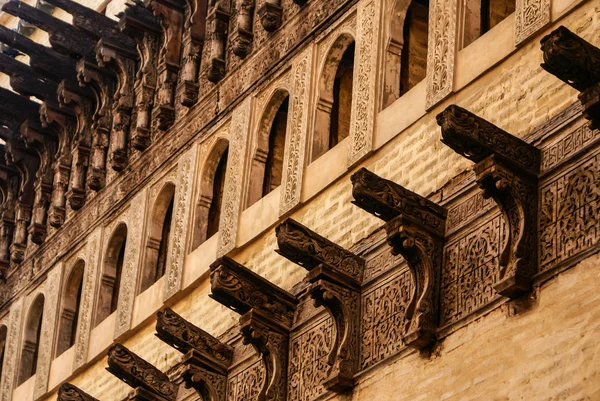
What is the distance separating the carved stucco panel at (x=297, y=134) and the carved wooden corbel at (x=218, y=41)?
1.52 metres

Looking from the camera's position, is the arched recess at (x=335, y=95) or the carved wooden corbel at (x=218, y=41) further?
the carved wooden corbel at (x=218, y=41)

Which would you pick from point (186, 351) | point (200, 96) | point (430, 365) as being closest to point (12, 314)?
point (200, 96)

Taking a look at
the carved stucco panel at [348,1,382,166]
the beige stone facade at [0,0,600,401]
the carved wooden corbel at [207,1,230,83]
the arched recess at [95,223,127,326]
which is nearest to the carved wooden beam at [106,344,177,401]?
the beige stone facade at [0,0,600,401]

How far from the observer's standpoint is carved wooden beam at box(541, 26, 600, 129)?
10.9m

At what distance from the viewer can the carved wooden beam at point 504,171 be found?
11.5 meters

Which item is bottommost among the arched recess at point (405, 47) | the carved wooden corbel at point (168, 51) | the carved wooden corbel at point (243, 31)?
the arched recess at point (405, 47)

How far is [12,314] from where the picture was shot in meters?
19.5

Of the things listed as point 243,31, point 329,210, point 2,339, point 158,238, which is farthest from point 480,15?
point 2,339

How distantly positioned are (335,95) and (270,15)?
1.25 metres

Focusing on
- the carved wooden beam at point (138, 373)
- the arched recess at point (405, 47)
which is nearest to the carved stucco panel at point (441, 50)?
the arched recess at point (405, 47)

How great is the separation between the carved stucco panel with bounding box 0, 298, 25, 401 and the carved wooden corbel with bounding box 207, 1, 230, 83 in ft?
12.6

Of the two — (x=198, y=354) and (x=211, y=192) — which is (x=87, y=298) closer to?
(x=211, y=192)

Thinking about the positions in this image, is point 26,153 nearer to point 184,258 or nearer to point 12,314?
point 12,314

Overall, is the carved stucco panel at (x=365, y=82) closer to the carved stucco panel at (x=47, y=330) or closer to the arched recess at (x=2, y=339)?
the carved stucco panel at (x=47, y=330)
